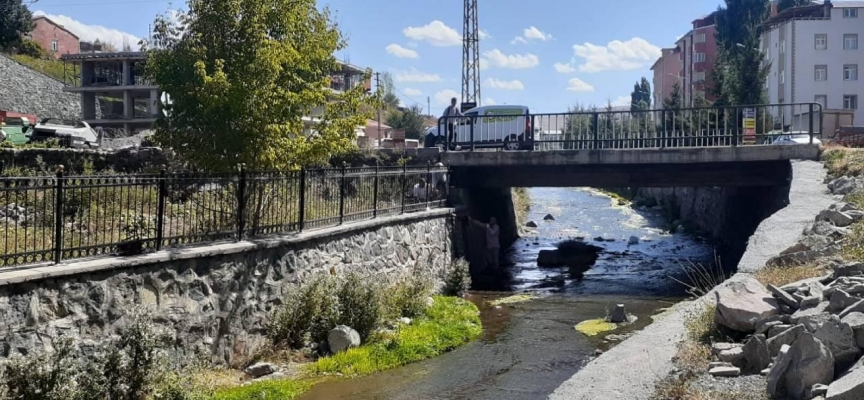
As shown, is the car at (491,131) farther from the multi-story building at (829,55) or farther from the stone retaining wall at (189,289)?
the multi-story building at (829,55)

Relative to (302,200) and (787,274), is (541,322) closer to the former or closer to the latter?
(302,200)

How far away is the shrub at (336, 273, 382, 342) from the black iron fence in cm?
162

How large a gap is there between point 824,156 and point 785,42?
43562mm

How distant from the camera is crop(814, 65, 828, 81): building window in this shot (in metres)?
57.8

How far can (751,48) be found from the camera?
1784 inches

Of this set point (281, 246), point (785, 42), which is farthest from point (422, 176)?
point (785, 42)

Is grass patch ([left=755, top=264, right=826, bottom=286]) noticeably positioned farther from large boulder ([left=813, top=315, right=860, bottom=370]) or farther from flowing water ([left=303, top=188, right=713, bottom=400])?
flowing water ([left=303, top=188, right=713, bottom=400])

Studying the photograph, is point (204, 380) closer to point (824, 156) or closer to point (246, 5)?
point (246, 5)

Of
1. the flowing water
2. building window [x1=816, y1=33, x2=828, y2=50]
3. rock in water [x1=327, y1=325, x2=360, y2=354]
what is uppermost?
building window [x1=816, y1=33, x2=828, y2=50]

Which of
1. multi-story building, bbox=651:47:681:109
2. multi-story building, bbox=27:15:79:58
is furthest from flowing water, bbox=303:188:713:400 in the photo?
multi-story building, bbox=651:47:681:109

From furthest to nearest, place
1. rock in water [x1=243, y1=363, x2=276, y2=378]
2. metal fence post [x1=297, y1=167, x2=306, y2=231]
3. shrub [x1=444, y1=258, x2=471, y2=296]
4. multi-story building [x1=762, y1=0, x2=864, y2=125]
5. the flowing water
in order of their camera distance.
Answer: multi-story building [x1=762, y1=0, x2=864, y2=125], shrub [x1=444, y1=258, x2=471, y2=296], metal fence post [x1=297, y1=167, x2=306, y2=231], the flowing water, rock in water [x1=243, y1=363, x2=276, y2=378]

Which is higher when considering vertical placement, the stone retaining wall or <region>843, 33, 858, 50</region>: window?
<region>843, 33, 858, 50</region>: window

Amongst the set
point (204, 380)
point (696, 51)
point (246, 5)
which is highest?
point (696, 51)

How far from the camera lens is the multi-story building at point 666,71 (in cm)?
9350
